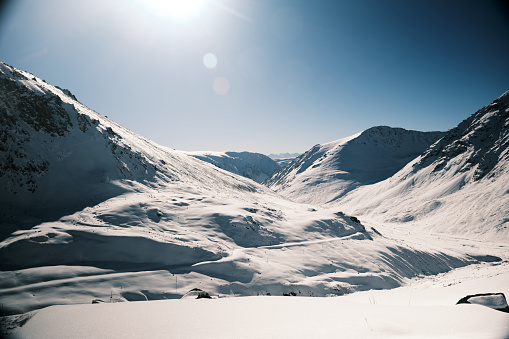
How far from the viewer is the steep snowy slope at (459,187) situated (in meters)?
46.9

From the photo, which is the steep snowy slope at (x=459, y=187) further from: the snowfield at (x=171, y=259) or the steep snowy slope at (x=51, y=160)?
the steep snowy slope at (x=51, y=160)

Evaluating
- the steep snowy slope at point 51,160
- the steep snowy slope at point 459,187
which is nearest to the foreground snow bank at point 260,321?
the steep snowy slope at point 51,160

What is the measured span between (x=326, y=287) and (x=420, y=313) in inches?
496

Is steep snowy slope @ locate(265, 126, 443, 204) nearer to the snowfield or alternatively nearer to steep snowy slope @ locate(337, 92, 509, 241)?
steep snowy slope @ locate(337, 92, 509, 241)

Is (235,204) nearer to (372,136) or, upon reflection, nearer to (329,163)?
(329,163)

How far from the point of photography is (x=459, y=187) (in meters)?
61.5

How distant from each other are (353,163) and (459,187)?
232 feet

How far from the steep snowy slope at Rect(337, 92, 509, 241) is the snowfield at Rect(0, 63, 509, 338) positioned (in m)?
5.63

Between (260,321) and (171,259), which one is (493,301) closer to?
(260,321)

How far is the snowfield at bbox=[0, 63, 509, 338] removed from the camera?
4.01m

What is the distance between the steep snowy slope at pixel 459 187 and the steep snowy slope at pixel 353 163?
21.2 m

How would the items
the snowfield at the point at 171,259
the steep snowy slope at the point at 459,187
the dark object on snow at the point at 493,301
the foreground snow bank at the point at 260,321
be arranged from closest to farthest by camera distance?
1. the foreground snow bank at the point at 260,321
2. the snowfield at the point at 171,259
3. the dark object on snow at the point at 493,301
4. the steep snowy slope at the point at 459,187

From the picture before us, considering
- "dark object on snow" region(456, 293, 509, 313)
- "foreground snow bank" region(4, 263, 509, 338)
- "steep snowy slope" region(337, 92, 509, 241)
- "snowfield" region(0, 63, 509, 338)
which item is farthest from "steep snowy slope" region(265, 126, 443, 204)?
"foreground snow bank" region(4, 263, 509, 338)

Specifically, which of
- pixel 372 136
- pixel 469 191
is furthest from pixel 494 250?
pixel 372 136
